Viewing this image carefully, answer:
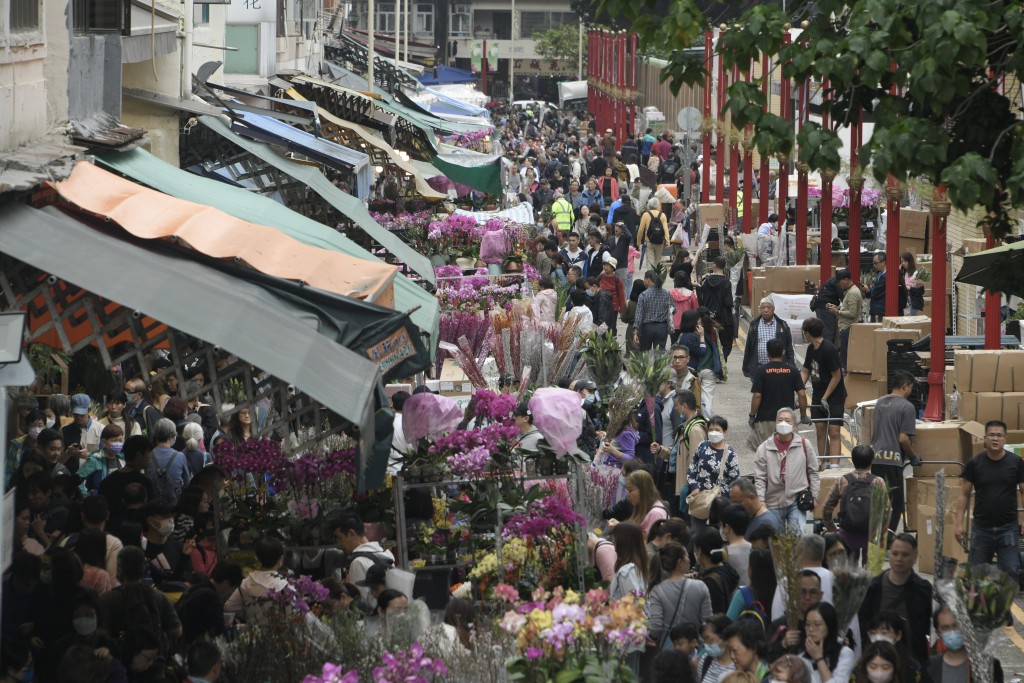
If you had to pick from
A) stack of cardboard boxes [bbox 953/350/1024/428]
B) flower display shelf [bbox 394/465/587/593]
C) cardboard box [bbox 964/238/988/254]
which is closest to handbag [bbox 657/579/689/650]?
flower display shelf [bbox 394/465/587/593]

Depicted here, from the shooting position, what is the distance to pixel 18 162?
33.3 feet

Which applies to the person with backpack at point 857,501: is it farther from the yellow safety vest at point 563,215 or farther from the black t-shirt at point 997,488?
the yellow safety vest at point 563,215

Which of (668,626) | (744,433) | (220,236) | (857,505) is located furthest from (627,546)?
(744,433)

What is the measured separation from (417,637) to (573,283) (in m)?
13.9

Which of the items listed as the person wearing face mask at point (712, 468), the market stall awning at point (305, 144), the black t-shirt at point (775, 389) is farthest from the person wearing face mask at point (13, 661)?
the market stall awning at point (305, 144)

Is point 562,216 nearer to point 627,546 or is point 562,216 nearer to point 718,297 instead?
point 718,297

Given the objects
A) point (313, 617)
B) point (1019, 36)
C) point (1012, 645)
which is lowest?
point (1012, 645)

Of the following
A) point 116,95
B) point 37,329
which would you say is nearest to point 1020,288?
point 37,329

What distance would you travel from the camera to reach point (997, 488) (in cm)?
1165

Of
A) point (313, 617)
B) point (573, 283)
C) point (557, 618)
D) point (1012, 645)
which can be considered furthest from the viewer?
point (573, 283)

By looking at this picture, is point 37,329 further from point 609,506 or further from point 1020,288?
point 1020,288

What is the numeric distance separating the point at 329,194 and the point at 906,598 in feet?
32.7

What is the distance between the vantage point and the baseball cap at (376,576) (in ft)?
30.3

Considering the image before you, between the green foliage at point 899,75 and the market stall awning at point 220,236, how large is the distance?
97.0 inches
